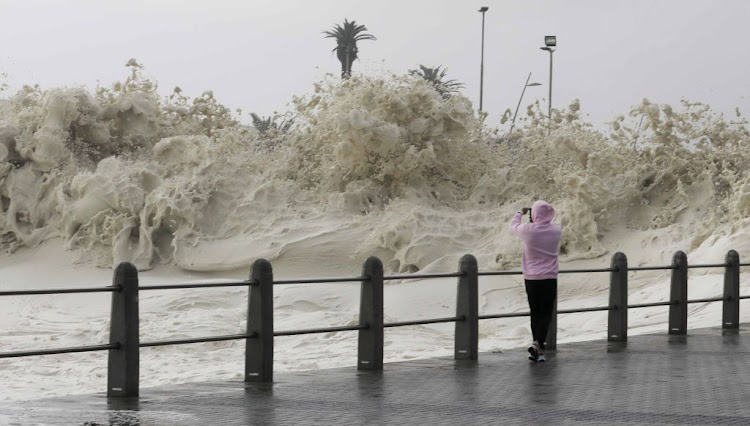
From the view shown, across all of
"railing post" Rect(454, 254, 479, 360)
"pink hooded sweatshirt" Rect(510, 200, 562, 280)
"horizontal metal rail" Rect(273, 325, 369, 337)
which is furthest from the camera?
"railing post" Rect(454, 254, 479, 360)

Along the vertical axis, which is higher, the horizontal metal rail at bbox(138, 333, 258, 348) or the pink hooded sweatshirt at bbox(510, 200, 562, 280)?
the pink hooded sweatshirt at bbox(510, 200, 562, 280)

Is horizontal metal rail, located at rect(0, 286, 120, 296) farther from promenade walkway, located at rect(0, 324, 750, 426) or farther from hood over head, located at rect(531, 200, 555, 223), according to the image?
hood over head, located at rect(531, 200, 555, 223)

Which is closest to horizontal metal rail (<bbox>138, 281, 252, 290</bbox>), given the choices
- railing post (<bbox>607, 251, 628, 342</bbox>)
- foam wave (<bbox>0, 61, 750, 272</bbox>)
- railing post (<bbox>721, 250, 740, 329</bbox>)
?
railing post (<bbox>607, 251, 628, 342</bbox>)

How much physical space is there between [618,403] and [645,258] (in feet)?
78.2

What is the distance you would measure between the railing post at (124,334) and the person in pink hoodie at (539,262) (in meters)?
5.15

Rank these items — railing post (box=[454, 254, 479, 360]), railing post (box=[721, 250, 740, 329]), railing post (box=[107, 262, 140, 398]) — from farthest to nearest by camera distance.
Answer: railing post (box=[721, 250, 740, 329]) < railing post (box=[454, 254, 479, 360]) < railing post (box=[107, 262, 140, 398])

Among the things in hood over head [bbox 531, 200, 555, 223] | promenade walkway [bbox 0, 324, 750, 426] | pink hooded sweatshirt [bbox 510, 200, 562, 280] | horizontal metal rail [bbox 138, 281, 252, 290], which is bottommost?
promenade walkway [bbox 0, 324, 750, 426]

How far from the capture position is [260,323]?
12.4m

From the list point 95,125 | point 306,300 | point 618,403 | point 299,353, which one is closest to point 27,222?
point 95,125

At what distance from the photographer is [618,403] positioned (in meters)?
11.1

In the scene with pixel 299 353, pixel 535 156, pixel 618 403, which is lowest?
pixel 299 353

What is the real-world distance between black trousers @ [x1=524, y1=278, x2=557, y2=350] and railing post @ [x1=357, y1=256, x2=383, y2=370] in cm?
206

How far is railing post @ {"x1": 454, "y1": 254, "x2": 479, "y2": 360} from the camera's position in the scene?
48.5ft

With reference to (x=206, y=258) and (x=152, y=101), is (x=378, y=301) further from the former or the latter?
(x=152, y=101)
